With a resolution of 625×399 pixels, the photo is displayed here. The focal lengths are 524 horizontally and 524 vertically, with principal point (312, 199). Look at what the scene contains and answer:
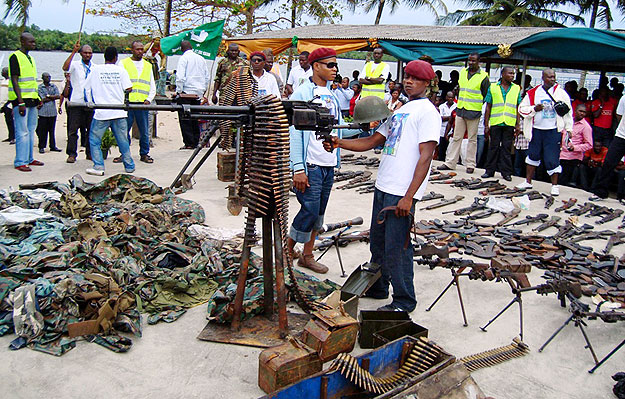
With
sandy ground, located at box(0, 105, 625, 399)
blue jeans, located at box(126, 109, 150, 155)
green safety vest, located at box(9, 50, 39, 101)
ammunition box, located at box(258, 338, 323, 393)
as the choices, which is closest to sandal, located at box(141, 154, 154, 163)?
blue jeans, located at box(126, 109, 150, 155)

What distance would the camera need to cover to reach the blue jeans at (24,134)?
877cm

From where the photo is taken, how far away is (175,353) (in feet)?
12.7

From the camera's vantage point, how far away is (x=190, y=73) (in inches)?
440

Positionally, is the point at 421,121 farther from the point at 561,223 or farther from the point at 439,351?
the point at 561,223

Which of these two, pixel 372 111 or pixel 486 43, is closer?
pixel 372 111

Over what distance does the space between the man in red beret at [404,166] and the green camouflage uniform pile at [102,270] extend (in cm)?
77

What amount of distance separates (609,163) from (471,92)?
9.11ft

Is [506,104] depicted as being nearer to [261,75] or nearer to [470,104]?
[470,104]

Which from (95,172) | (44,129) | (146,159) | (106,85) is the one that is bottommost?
(95,172)

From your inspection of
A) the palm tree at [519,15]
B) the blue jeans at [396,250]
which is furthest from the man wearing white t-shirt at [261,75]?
the palm tree at [519,15]

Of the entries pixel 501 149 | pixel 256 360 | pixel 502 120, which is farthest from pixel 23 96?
pixel 501 149

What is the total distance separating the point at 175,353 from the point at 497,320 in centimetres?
277

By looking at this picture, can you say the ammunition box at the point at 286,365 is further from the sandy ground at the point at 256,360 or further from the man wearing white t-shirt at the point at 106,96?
the man wearing white t-shirt at the point at 106,96

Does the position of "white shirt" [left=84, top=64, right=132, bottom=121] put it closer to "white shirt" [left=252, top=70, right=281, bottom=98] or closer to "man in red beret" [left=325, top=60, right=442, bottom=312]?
"white shirt" [left=252, top=70, right=281, bottom=98]
